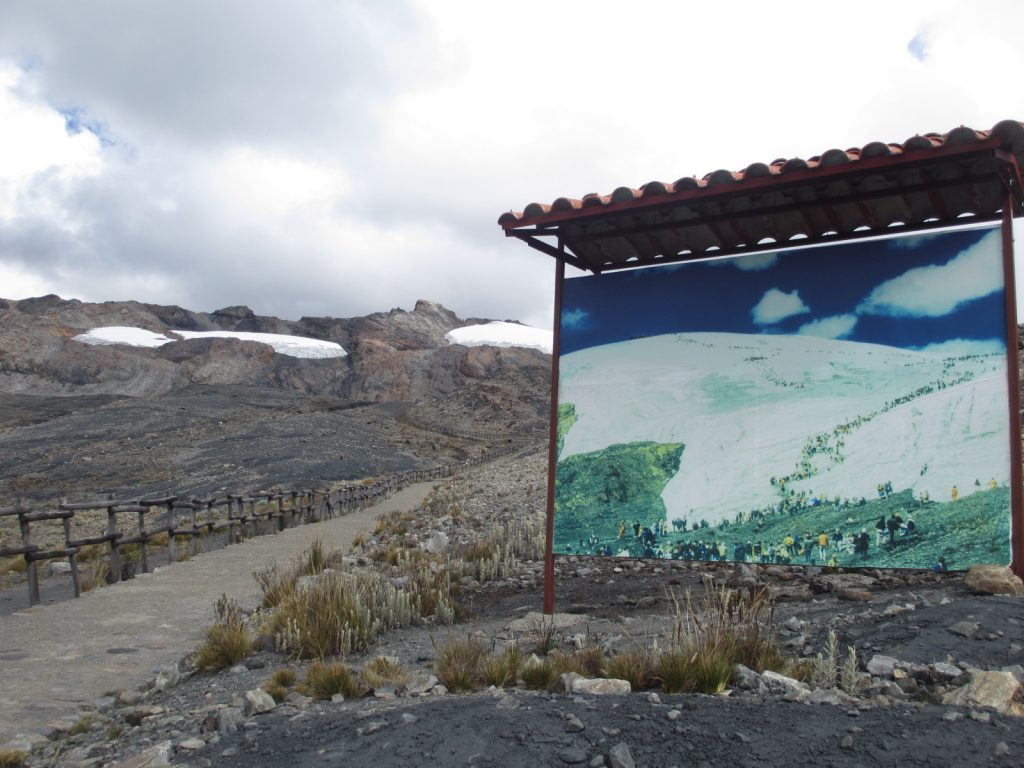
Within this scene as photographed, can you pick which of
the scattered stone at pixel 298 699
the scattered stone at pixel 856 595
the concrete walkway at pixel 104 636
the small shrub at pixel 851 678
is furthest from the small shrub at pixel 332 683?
the scattered stone at pixel 856 595

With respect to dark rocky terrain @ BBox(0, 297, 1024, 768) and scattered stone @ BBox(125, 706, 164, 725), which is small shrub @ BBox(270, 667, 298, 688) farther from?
scattered stone @ BBox(125, 706, 164, 725)

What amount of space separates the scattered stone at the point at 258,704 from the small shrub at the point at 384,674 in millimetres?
533

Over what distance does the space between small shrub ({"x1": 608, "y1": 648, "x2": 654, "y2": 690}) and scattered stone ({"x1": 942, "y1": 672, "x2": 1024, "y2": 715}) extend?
133 centimetres

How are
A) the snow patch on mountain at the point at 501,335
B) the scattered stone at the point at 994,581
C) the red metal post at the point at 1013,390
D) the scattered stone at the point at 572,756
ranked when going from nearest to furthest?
the scattered stone at the point at 572,756 < the scattered stone at the point at 994,581 < the red metal post at the point at 1013,390 < the snow patch on mountain at the point at 501,335

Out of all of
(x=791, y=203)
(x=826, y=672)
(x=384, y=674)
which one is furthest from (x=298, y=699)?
(x=791, y=203)

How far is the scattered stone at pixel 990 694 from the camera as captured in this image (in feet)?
10.8

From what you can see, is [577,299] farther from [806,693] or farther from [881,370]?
[806,693]

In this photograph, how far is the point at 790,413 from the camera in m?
6.23

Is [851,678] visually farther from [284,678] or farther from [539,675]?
[284,678]

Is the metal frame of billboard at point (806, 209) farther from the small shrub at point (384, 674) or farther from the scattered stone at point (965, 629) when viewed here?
the small shrub at point (384, 674)

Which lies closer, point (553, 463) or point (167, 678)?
point (167, 678)

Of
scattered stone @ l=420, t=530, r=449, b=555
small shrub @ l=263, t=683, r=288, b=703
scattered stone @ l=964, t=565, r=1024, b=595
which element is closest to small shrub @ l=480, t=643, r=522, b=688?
small shrub @ l=263, t=683, r=288, b=703

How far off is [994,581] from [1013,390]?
4.36ft

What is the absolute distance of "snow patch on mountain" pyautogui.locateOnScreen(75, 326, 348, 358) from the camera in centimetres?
11031
